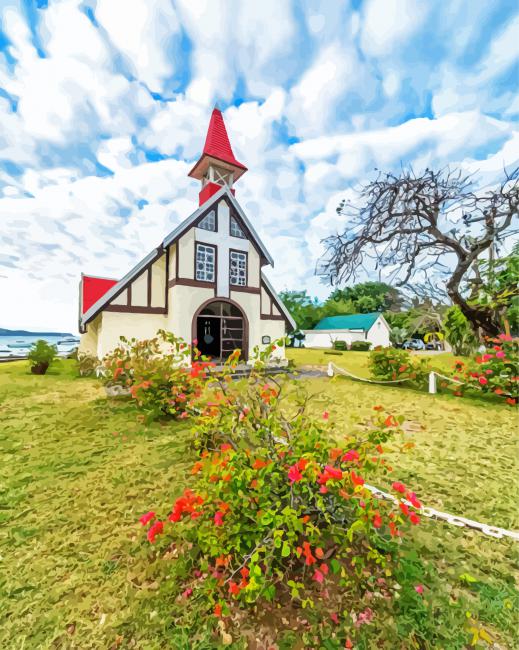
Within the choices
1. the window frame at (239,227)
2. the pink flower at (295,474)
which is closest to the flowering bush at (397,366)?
the window frame at (239,227)

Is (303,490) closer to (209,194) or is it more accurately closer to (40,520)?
(40,520)

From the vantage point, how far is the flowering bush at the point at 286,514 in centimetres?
198

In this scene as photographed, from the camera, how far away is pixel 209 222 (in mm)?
13844

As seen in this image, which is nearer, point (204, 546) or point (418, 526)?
point (204, 546)

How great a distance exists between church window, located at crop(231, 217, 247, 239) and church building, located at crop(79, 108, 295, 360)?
0.05 metres

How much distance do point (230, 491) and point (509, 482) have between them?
4.70 meters

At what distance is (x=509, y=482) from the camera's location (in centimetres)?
421

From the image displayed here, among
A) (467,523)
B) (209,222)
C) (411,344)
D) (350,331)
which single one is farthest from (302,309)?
(467,523)

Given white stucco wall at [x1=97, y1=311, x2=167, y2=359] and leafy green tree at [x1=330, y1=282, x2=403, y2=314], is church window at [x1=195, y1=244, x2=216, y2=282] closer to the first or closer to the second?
white stucco wall at [x1=97, y1=311, x2=167, y2=359]

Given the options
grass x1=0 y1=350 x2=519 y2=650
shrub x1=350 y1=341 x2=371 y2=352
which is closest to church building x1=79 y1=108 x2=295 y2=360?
grass x1=0 y1=350 x2=519 y2=650

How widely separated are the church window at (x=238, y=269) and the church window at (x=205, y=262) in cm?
106

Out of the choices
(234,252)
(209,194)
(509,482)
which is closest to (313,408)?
(509,482)

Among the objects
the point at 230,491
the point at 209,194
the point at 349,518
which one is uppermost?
the point at 209,194

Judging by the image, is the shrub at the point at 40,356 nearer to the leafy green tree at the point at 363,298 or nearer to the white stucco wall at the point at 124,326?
the white stucco wall at the point at 124,326
